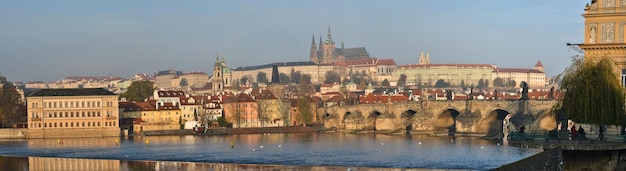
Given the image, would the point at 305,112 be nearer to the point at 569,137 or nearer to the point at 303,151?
the point at 303,151

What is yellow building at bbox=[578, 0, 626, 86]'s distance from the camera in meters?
27.3

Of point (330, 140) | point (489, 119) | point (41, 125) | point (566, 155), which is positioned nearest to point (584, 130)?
point (566, 155)

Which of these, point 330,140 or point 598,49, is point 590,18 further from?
point 330,140

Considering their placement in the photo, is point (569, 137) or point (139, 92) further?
point (139, 92)

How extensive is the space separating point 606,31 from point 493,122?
61.1m

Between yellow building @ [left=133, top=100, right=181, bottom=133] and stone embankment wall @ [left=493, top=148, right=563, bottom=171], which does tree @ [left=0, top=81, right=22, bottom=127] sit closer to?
yellow building @ [left=133, top=100, right=181, bottom=133]

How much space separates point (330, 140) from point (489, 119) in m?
16.4

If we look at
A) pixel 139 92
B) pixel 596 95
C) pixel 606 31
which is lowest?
pixel 596 95

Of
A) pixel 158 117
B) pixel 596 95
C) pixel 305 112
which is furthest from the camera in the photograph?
pixel 305 112

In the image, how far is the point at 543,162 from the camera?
2470cm

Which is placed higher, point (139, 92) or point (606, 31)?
point (606, 31)

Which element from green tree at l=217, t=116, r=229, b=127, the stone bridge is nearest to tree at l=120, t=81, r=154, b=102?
green tree at l=217, t=116, r=229, b=127

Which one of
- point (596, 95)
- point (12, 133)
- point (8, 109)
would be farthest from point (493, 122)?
point (596, 95)

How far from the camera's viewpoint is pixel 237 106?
103 meters
